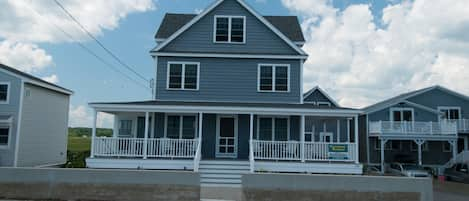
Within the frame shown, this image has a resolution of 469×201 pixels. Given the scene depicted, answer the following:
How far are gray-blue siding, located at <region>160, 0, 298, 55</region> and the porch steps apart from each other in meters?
5.89

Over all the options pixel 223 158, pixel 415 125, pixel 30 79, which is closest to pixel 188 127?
pixel 223 158

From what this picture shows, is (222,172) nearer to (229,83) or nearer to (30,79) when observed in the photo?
(229,83)

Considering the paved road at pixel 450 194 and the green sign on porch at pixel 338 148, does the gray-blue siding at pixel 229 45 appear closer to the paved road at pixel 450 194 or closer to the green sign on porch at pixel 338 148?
the green sign on porch at pixel 338 148

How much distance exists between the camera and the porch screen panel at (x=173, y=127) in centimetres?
1747

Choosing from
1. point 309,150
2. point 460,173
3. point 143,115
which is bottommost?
point 460,173

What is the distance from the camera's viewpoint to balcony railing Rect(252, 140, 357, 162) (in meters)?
15.5

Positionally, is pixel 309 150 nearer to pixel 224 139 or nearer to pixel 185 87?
pixel 224 139

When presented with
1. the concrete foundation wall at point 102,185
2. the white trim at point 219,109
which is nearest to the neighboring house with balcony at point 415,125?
the white trim at point 219,109

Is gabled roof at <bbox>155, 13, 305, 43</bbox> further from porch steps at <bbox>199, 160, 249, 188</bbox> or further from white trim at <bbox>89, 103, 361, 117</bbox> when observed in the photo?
porch steps at <bbox>199, 160, 249, 188</bbox>

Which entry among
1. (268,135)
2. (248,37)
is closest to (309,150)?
(268,135)

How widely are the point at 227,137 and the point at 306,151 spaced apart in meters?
3.81

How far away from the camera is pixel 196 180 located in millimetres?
10469

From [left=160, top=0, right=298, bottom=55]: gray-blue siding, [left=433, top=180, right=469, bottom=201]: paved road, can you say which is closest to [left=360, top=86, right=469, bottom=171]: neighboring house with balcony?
[left=433, top=180, right=469, bottom=201]: paved road

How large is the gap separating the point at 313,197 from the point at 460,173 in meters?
17.8
